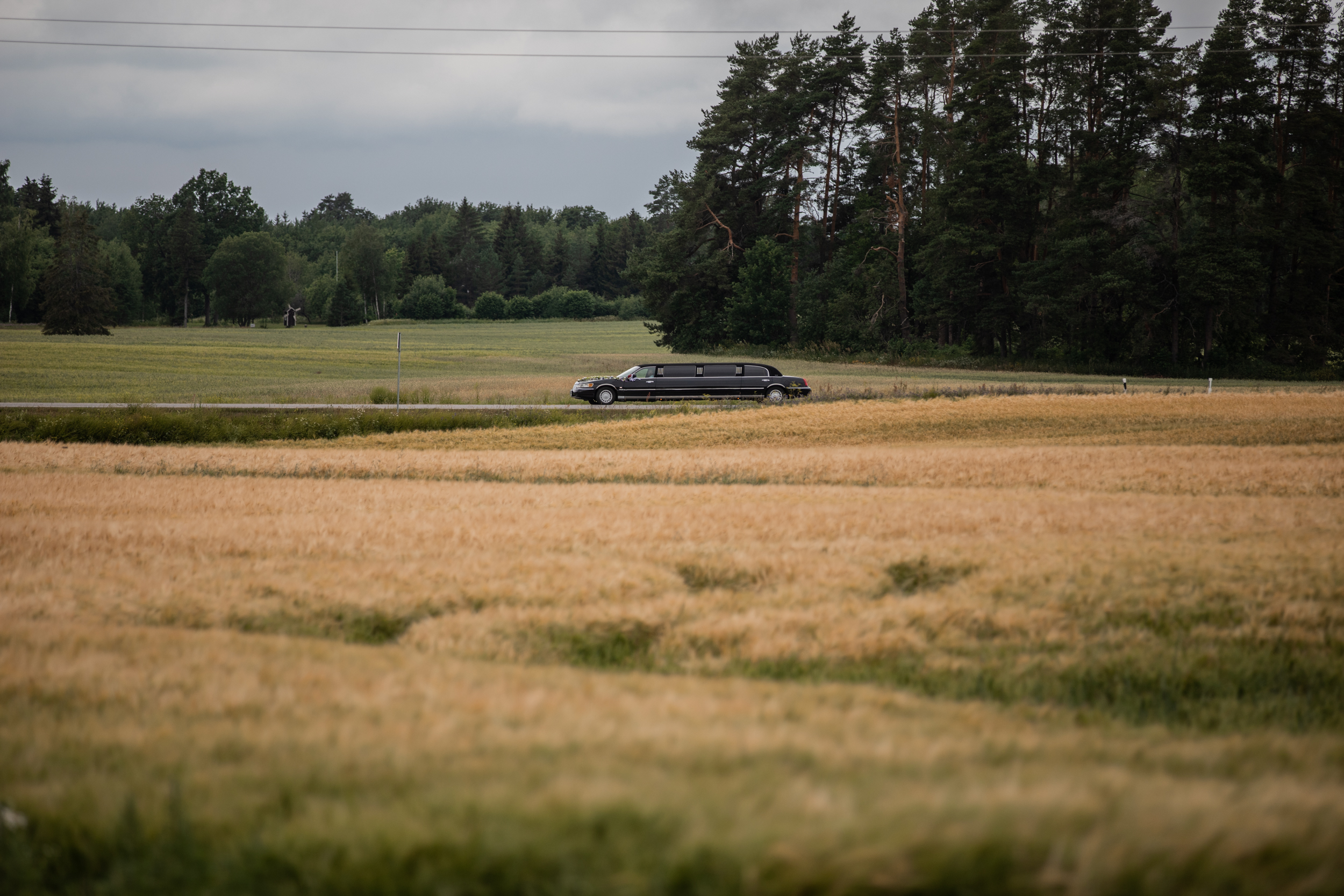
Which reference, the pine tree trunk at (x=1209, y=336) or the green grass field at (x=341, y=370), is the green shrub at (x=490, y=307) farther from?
the pine tree trunk at (x=1209, y=336)

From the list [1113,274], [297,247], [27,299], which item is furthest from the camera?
[297,247]

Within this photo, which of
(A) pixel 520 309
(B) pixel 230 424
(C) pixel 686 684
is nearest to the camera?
(C) pixel 686 684

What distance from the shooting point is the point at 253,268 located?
131 metres

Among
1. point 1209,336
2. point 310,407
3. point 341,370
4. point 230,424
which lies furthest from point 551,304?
point 230,424

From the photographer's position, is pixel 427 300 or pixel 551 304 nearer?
pixel 427 300

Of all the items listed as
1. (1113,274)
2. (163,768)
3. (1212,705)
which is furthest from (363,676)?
(1113,274)

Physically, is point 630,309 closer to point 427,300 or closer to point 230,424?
point 427,300

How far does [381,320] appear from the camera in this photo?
143750mm

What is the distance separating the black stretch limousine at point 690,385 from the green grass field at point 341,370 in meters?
1.97

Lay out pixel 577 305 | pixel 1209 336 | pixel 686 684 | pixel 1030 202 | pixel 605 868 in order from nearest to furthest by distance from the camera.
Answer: pixel 605 868 < pixel 686 684 < pixel 1209 336 < pixel 1030 202 < pixel 577 305

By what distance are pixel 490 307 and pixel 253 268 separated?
35913mm

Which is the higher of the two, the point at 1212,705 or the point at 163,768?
the point at 163,768

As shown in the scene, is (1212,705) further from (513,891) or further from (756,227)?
(756,227)

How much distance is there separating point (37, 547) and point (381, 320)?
14263 centimetres
